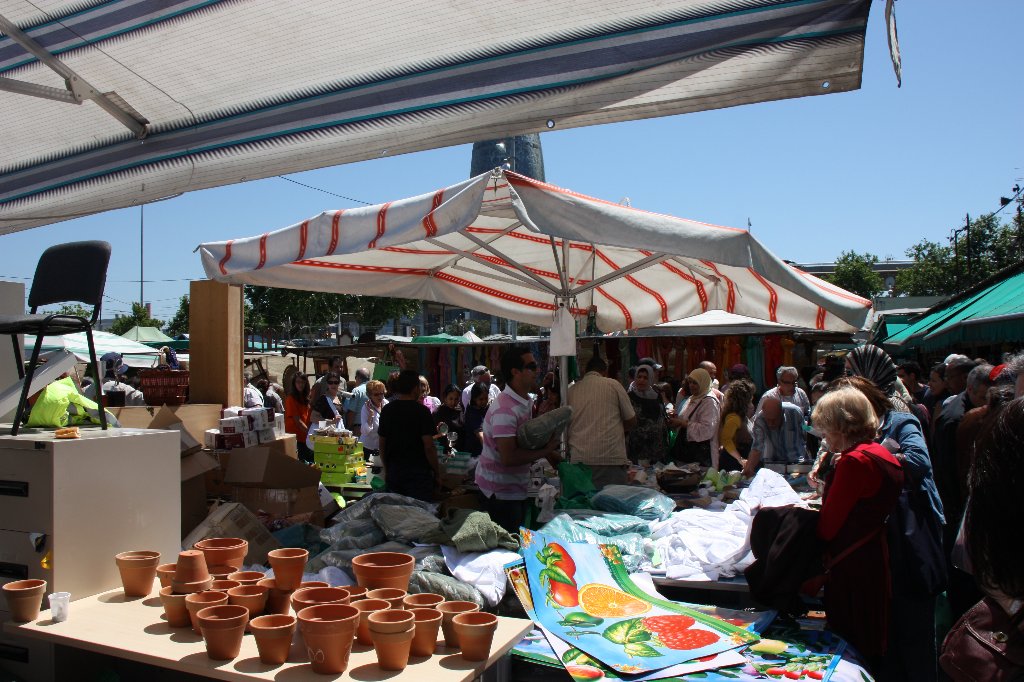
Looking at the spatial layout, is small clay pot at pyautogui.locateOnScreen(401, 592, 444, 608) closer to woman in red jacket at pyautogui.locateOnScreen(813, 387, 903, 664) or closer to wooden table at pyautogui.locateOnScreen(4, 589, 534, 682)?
wooden table at pyautogui.locateOnScreen(4, 589, 534, 682)

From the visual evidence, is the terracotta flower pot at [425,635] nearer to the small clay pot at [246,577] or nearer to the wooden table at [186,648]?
the wooden table at [186,648]

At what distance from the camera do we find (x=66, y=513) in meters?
2.15

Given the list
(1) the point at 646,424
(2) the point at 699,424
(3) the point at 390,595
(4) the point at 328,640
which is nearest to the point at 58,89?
(3) the point at 390,595

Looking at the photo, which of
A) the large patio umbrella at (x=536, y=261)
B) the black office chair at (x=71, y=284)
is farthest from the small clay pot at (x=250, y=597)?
the large patio umbrella at (x=536, y=261)

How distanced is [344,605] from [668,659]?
139cm

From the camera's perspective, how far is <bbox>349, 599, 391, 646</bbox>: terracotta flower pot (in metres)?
1.81

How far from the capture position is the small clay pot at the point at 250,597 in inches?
76.1

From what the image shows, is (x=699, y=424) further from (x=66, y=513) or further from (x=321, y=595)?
(x=66, y=513)

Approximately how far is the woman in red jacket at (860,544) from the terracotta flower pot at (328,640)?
2031 millimetres

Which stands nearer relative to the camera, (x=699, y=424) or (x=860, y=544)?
(x=860, y=544)

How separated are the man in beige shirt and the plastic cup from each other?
3420 mm

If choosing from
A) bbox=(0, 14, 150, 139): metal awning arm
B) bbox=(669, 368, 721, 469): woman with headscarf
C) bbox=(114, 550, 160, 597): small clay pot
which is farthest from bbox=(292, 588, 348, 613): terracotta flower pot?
bbox=(669, 368, 721, 469): woman with headscarf

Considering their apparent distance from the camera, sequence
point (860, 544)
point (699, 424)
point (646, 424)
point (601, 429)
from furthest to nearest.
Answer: point (699, 424)
point (646, 424)
point (601, 429)
point (860, 544)

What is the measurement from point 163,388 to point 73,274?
3.63 metres
